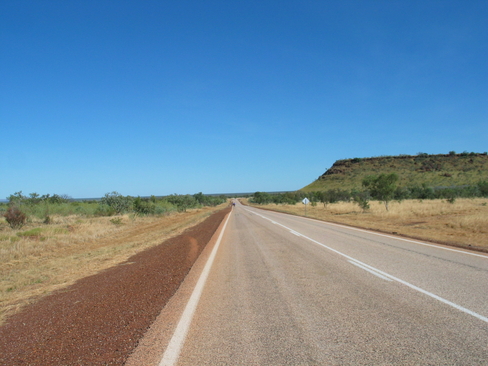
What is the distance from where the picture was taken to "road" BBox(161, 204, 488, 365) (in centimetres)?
349

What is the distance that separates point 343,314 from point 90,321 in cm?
381

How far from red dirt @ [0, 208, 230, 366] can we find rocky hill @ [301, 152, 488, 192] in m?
87.0

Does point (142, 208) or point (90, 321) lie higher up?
point (142, 208)

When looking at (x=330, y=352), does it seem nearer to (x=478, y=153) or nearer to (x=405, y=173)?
(x=405, y=173)

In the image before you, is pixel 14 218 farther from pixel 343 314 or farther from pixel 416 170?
pixel 416 170

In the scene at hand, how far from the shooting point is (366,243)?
1255cm

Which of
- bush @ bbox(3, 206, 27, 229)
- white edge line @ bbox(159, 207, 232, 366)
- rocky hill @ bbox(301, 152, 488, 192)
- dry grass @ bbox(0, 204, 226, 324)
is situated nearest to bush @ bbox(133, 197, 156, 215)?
bush @ bbox(3, 206, 27, 229)

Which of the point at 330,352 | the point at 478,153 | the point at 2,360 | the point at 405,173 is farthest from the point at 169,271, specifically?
the point at 478,153

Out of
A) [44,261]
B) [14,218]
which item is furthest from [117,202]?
[44,261]

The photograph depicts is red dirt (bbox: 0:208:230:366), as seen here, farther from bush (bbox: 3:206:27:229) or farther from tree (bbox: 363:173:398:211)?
tree (bbox: 363:173:398:211)

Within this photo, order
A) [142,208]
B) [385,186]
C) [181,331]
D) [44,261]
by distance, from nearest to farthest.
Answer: [181,331], [44,261], [385,186], [142,208]

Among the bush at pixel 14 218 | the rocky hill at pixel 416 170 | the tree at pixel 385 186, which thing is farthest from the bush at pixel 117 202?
the rocky hill at pixel 416 170

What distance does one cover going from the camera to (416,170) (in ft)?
336

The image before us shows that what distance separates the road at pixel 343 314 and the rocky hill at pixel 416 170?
274 ft
